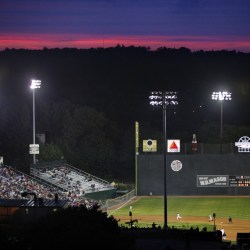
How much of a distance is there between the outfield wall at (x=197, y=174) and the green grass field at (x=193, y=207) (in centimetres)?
151

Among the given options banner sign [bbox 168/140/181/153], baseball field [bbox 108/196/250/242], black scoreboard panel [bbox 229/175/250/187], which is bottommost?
baseball field [bbox 108/196/250/242]

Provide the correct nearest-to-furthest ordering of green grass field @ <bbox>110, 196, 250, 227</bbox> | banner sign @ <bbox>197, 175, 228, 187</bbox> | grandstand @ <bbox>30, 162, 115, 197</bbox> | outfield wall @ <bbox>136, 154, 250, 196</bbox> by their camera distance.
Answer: green grass field @ <bbox>110, 196, 250, 227</bbox>, grandstand @ <bbox>30, 162, 115, 197</bbox>, outfield wall @ <bbox>136, 154, 250, 196</bbox>, banner sign @ <bbox>197, 175, 228, 187</bbox>

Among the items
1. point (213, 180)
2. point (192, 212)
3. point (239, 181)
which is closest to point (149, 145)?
point (213, 180)

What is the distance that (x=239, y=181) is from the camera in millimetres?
72062

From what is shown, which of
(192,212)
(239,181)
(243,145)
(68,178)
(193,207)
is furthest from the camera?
(243,145)

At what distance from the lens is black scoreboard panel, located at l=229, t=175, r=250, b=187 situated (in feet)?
236

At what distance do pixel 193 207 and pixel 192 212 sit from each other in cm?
343

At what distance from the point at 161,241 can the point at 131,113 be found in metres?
90.8

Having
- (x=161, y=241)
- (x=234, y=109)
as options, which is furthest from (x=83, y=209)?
(x=234, y=109)

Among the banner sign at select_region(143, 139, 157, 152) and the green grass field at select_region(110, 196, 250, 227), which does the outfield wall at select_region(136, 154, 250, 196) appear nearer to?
the banner sign at select_region(143, 139, 157, 152)

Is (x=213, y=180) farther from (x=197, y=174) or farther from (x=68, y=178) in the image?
(x=68, y=178)

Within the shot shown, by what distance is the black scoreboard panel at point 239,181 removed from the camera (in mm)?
71875

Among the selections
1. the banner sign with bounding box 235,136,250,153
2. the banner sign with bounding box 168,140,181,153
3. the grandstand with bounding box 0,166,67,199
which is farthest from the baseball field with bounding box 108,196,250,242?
the grandstand with bounding box 0,166,67,199

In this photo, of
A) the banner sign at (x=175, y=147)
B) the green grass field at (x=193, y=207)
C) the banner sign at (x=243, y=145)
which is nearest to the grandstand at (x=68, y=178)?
the green grass field at (x=193, y=207)
